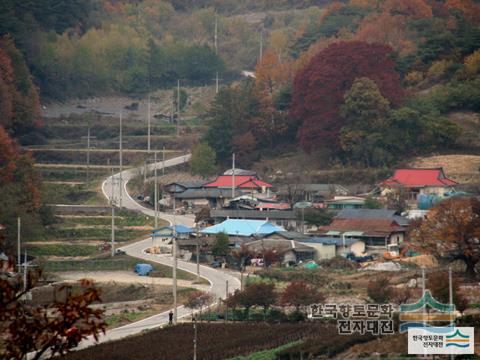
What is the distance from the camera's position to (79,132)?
6469 cm

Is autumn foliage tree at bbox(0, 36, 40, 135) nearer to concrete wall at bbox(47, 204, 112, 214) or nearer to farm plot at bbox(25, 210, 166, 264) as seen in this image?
concrete wall at bbox(47, 204, 112, 214)

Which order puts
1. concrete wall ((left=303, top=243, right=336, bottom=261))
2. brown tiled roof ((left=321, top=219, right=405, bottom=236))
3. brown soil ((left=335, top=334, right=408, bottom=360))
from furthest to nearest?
brown tiled roof ((left=321, top=219, right=405, bottom=236))
concrete wall ((left=303, top=243, right=336, bottom=261))
brown soil ((left=335, top=334, right=408, bottom=360))

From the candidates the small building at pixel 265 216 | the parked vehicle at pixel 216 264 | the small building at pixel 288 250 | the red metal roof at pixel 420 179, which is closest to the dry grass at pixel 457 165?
the red metal roof at pixel 420 179

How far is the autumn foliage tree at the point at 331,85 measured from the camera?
5578 centimetres

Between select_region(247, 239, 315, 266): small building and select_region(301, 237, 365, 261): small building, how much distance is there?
27cm

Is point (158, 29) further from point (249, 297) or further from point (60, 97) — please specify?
point (249, 297)

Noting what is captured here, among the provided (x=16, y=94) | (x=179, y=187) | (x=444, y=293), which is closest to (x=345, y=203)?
(x=179, y=187)

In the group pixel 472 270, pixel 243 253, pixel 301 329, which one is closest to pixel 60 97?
pixel 243 253

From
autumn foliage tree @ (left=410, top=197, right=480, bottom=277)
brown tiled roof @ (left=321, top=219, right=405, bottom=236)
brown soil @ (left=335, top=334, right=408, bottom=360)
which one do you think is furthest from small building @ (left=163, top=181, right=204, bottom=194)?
brown soil @ (left=335, top=334, right=408, bottom=360)

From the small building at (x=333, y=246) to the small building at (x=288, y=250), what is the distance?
0.27 metres

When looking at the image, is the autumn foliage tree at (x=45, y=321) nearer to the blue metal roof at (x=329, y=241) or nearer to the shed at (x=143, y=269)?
the shed at (x=143, y=269)

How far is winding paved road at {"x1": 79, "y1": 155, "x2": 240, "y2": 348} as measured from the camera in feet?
105

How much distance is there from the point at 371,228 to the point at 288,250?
360 cm

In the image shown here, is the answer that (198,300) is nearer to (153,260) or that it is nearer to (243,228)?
(153,260)
